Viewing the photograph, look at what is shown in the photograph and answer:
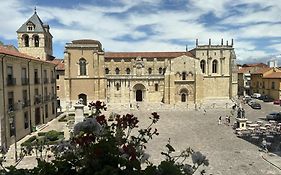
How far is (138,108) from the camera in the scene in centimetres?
3797

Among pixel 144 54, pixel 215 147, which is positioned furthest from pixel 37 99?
pixel 144 54

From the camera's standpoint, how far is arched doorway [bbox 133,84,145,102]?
142 feet

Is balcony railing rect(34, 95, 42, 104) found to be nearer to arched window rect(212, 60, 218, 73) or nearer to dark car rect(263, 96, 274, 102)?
arched window rect(212, 60, 218, 73)

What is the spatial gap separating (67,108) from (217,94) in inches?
991

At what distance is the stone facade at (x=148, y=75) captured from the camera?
40125 mm

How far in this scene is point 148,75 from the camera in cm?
4319

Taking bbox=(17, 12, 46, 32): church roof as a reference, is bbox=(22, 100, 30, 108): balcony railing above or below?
below

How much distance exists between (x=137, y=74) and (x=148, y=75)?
2.25m

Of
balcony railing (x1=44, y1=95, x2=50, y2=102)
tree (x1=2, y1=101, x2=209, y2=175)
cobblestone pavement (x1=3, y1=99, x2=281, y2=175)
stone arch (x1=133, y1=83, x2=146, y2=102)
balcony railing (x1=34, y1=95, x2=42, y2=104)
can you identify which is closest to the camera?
tree (x1=2, y1=101, x2=209, y2=175)

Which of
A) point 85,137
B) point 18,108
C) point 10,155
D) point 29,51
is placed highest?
point 29,51

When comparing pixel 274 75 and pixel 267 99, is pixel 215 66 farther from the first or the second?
pixel 267 99

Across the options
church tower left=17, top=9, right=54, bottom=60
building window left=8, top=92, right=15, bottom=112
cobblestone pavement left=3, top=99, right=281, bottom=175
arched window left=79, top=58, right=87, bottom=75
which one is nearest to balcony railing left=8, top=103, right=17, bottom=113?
building window left=8, top=92, right=15, bottom=112

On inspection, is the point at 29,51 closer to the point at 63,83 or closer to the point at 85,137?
the point at 63,83

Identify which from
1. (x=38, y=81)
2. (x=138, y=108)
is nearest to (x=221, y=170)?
(x=38, y=81)
